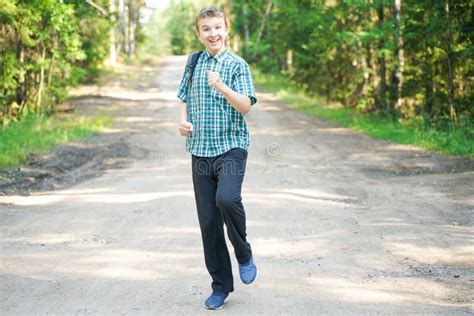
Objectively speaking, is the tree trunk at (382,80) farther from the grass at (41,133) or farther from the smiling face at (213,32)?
the smiling face at (213,32)

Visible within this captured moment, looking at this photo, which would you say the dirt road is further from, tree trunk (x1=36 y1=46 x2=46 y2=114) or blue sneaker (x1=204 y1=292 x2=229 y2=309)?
tree trunk (x1=36 y1=46 x2=46 y2=114)

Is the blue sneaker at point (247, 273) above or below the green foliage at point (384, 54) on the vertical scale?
below

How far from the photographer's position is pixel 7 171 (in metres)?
12.2

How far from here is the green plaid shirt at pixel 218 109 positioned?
15.0 ft

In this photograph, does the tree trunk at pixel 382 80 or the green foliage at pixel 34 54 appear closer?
the green foliage at pixel 34 54

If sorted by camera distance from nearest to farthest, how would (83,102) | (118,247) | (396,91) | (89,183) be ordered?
(118,247) < (89,183) < (396,91) < (83,102)

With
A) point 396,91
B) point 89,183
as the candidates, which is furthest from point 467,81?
point 89,183

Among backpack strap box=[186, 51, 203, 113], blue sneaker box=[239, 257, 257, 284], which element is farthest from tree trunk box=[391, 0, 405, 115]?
blue sneaker box=[239, 257, 257, 284]

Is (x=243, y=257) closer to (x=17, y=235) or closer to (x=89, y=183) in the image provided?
(x=17, y=235)

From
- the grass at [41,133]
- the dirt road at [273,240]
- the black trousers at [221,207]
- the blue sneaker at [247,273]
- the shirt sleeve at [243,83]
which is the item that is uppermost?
the shirt sleeve at [243,83]

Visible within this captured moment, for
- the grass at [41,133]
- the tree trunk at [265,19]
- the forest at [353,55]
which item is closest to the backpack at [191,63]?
the grass at [41,133]

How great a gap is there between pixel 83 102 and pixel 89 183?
48.3 ft

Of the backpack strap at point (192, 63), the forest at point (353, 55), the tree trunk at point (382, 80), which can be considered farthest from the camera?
the tree trunk at point (382, 80)

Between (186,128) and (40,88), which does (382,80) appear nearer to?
(40,88)
